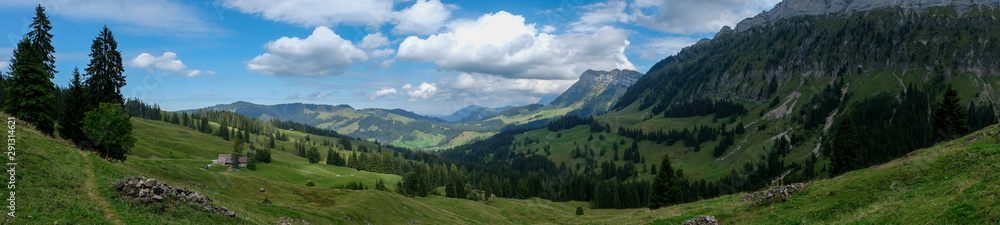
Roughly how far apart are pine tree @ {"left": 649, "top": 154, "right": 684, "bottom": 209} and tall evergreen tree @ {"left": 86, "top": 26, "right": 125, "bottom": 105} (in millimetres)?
97533

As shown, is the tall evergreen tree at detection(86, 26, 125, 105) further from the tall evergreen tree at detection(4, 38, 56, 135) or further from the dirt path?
the dirt path

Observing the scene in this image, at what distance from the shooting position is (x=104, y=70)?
64688mm

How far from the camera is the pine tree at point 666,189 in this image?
7294 centimetres

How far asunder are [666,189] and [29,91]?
98930 mm

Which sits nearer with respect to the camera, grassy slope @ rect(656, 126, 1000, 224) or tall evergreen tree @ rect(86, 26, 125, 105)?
grassy slope @ rect(656, 126, 1000, 224)

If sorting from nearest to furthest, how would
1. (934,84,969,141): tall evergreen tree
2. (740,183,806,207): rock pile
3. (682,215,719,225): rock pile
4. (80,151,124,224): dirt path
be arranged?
1. (80,151,124,224): dirt path
2. (682,215,719,225): rock pile
3. (740,183,806,207): rock pile
4. (934,84,969,141): tall evergreen tree

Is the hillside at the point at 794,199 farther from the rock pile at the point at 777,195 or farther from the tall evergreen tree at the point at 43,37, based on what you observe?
the tall evergreen tree at the point at 43,37

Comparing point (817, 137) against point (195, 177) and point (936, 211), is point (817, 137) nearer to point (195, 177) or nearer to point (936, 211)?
point (936, 211)

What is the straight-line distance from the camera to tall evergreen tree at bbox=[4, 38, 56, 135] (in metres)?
51.1

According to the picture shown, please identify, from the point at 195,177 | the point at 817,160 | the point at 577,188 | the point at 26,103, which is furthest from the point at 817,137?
the point at 26,103

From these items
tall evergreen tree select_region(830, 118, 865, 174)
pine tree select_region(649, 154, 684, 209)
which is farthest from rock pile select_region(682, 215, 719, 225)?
tall evergreen tree select_region(830, 118, 865, 174)

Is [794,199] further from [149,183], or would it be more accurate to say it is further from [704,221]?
[149,183]

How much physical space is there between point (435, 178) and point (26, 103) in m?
125

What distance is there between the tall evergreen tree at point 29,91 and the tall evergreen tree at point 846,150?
132750 mm
